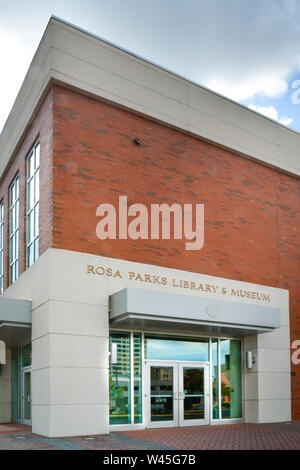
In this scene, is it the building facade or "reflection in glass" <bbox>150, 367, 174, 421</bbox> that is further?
"reflection in glass" <bbox>150, 367, 174, 421</bbox>

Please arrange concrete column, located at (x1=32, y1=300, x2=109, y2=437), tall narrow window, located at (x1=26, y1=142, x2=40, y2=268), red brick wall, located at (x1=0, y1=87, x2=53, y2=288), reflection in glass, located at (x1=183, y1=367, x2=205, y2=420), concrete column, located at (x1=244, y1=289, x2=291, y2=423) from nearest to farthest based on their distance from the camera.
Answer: concrete column, located at (x1=32, y1=300, x2=109, y2=437) < red brick wall, located at (x1=0, y1=87, x2=53, y2=288) < reflection in glass, located at (x1=183, y1=367, x2=205, y2=420) < tall narrow window, located at (x1=26, y1=142, x2=40, y2=268) < concrete column, located at (x1=244, y1=289, x2=291, y2=423)

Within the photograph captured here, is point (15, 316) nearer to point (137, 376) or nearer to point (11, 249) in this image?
point (137, 376)

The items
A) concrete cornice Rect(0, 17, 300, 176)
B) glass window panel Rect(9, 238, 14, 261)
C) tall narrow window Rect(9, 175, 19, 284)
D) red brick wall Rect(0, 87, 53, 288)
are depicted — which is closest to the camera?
red brick wall Rect(0, 87, 53, 288)

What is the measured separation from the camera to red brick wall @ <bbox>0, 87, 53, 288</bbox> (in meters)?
15.1

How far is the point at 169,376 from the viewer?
16.2 meters

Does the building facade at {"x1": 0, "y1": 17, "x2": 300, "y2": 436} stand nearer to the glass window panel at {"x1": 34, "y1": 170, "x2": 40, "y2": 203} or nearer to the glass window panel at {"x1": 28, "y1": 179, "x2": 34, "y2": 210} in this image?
the glass window panel at {"x1": 28, "y1": 179, "x2": 34, "y2": 210}

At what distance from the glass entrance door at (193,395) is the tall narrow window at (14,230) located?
6.79m

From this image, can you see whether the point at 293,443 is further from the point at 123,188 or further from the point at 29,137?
the point at 29,137

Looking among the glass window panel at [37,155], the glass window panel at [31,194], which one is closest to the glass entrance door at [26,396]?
the glass window panel at [31,194]

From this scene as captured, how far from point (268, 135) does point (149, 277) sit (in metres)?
8.03

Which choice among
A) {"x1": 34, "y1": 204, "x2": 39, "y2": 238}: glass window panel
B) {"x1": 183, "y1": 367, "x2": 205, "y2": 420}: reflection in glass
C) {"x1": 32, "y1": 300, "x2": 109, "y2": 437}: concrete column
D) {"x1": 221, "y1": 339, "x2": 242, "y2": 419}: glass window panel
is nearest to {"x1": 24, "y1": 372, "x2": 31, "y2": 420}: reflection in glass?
{"x1": 32, "y1": 300, "x2": 109, "y2": 437}: concrete column

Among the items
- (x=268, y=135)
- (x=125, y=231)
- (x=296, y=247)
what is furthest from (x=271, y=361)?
(x=268, y=135)

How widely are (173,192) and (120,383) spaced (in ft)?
20.3

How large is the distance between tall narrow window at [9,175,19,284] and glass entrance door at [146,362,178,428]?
614cm
